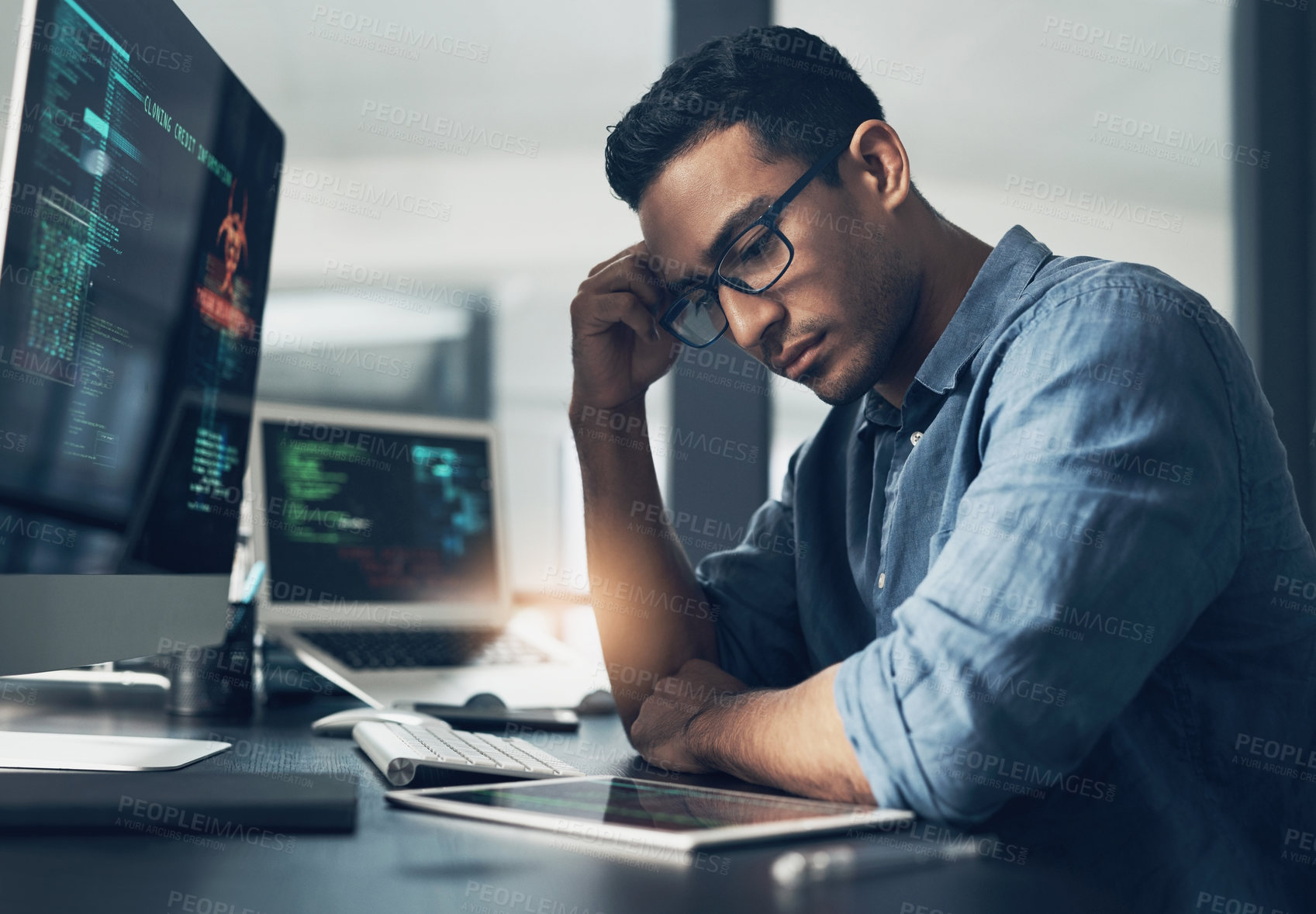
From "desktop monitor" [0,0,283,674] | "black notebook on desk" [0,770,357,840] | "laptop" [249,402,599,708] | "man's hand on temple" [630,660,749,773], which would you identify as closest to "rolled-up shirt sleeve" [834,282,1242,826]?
"man's hand on temple" [630,660,749,773]

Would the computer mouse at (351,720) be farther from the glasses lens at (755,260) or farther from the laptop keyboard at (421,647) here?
the glasses lens at (755,260)

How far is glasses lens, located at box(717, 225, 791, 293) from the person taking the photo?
1.13 meters

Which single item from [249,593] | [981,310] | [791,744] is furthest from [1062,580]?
[249,593]

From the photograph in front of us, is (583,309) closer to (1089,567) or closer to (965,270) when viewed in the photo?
(965,270)

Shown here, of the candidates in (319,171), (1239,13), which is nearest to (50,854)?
(1239,13)

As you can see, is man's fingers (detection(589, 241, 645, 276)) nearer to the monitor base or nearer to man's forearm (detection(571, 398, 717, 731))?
man's forearm (detection(571, 398, 717, 731))

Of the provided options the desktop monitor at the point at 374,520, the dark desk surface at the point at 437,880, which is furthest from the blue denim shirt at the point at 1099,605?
the desktop monitor at the point at 374,520

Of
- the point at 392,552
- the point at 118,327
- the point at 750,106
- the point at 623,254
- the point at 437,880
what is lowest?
the point at 437,880

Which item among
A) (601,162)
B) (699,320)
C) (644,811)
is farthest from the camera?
(601,162)

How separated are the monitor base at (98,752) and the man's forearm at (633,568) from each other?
0.51 metres

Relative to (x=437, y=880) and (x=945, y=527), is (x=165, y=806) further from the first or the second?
(x=945, y=527)

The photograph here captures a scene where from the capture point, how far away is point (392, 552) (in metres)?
1.78

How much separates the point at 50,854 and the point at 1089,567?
67 centimetres

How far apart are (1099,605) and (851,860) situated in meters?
0.28
